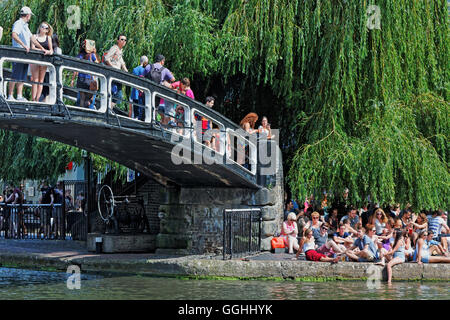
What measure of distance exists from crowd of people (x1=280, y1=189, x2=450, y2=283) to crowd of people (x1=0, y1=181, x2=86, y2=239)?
6.11m

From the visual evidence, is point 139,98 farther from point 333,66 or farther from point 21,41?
point 333,66

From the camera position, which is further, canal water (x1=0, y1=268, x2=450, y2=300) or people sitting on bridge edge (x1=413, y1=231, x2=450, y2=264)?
people sitting on bridge edge (x1=413, y1=231, x2=450, y2=264)

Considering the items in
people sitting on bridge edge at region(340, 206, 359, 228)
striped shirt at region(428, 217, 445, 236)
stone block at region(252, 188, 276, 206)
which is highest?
stone block at region(252, 188, 276, 206)

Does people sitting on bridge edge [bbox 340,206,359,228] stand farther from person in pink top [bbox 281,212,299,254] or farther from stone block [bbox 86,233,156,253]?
stone block [bbox 86,233,156,253]

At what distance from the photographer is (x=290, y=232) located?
819 inches

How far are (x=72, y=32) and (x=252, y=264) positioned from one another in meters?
7.82

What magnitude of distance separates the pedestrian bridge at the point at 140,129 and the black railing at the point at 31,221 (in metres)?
4.00

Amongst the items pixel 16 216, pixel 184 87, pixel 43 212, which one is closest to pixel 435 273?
pixel 184 87

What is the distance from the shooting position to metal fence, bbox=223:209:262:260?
19.8 metres

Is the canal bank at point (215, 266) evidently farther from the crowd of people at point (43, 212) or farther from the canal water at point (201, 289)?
the crowd of people at point (43, 212)

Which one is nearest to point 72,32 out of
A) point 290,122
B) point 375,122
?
point 290,122

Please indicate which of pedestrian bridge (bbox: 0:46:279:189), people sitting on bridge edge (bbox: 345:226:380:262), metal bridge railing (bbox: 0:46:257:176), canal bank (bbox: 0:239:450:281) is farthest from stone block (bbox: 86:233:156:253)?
people sitting on bridge edge (bbox: 345:226:380:262)

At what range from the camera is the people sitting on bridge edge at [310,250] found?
731 inches

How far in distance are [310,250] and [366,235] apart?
1154 millimetres
